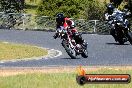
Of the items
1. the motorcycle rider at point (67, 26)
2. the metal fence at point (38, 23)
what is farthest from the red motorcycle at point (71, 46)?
the metal fence at point (38, 23)

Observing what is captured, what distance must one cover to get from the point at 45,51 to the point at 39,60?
413 cm

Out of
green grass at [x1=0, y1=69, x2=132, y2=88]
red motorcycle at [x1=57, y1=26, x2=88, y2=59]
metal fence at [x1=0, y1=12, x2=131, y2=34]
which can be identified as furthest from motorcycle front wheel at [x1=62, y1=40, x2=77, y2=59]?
metal fence at [x1=0, y1=12, x2=131, y2=34]

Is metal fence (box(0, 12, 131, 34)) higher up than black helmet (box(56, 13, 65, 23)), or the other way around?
black helmet (box(56, 13, 65, 23))

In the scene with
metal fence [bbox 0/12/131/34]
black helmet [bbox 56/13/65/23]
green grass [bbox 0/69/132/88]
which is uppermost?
green grass [bbox 0/69/132/88]

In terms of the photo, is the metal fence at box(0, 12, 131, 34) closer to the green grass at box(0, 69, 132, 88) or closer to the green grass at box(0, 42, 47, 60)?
the green grass at box(0, 42, 47, 60)

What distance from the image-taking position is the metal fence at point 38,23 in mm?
38875

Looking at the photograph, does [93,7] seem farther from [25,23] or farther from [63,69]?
[63,69]

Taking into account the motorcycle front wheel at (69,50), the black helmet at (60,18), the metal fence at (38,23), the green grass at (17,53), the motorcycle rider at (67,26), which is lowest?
the metal fence at (38,23)

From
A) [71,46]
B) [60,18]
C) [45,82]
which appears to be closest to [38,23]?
[71,46]

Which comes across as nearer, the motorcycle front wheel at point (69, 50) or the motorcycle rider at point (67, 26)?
the motorcycle rider at point (67, 26)

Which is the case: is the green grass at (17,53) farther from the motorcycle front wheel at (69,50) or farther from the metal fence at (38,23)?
the metal fence at (38,23)

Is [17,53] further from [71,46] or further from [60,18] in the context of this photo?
[60,18]

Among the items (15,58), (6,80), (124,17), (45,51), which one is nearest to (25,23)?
(124,17)

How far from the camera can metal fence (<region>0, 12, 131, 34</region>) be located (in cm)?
3888
